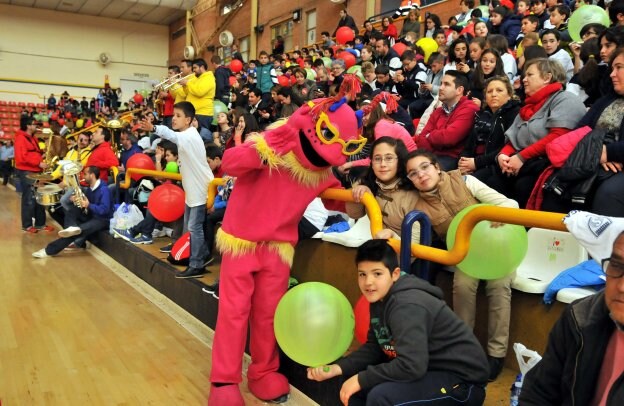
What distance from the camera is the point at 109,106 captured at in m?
17.9

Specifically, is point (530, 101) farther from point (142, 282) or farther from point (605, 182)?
point (142, 282)

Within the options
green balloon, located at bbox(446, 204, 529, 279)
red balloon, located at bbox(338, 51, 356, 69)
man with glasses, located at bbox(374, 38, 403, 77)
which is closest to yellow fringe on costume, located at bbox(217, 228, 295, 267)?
green balloon, located at bbox(446, 204, 529, 279)

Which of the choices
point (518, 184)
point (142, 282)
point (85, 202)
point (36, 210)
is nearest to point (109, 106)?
point (36, 210)

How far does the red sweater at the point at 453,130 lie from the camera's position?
3.52 meters

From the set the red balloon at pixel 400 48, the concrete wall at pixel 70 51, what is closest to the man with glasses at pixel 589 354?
the red balloon at pixel 400 48

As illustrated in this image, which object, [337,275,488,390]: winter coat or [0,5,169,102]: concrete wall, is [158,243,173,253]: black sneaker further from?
[0,5,169,102]: concrete wall

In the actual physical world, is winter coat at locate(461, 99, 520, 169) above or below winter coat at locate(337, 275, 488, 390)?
above

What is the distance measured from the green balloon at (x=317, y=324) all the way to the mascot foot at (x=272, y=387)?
45 centimetres

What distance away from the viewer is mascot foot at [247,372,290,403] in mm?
2506

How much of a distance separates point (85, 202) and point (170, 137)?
9.08ft

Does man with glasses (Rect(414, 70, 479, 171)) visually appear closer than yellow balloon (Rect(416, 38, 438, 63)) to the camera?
Yes

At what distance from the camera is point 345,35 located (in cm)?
1001

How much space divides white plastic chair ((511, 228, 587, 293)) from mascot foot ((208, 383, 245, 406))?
49.4 inches

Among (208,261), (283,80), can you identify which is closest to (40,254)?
(208,261)
